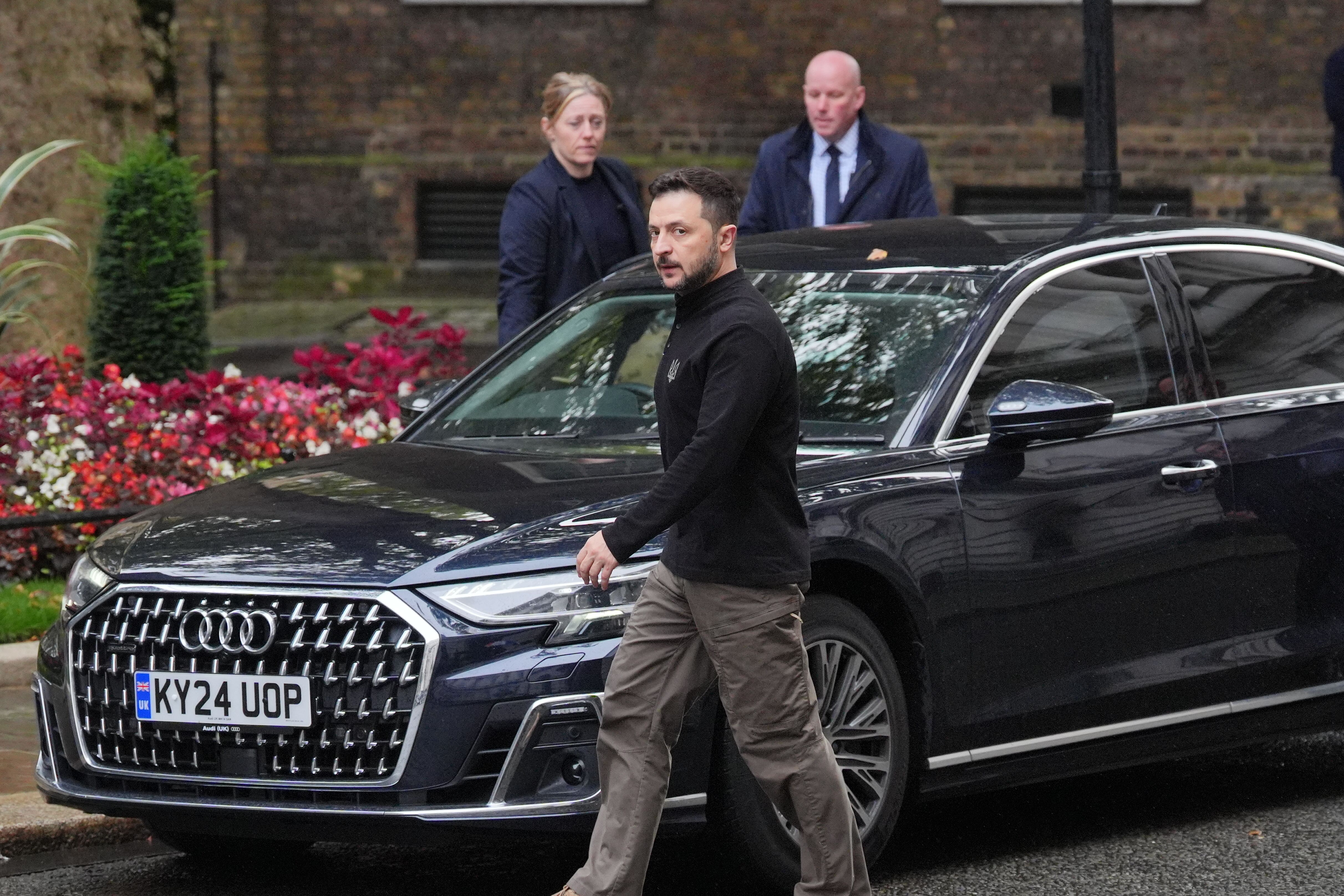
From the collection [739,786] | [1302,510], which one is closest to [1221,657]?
[1302,510]

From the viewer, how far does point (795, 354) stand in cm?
531

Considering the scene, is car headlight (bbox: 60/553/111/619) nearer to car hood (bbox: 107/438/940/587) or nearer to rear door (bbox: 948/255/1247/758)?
car hood (bbox: 107/438/940/587)

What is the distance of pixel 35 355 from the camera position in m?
9.33

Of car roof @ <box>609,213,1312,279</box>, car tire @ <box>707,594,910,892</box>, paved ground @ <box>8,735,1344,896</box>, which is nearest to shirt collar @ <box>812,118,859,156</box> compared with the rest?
car roof @ <box>609,213,1312,279</box>

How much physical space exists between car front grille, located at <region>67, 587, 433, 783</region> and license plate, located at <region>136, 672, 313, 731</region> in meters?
0.02

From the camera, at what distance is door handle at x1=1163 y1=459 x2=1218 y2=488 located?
5684mm

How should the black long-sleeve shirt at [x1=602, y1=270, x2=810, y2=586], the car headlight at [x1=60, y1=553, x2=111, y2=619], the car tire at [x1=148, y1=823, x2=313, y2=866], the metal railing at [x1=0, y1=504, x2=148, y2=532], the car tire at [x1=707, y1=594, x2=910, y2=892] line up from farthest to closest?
the metal railing at [x1=0, y1=504, x2=148, y2=532], the car tire at [x1=148, y1=823, x2=313, y2=866], the car headlight at [x1=60, y1=553, x2=111, y2=619], the car tire at [x1=707, y1=594, x2=910, y2=892], the black long-sleeve shirt at [x1=602, y1=270, x2=810, y2=586]

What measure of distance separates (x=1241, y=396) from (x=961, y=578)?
4.05 ft

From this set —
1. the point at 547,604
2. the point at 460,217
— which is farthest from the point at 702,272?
the point at 460,217

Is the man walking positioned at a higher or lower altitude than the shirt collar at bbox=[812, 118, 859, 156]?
lower

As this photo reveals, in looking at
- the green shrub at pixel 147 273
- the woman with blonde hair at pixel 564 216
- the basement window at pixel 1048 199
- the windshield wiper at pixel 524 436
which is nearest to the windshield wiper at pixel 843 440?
the windshield wiper at pixel 524 436

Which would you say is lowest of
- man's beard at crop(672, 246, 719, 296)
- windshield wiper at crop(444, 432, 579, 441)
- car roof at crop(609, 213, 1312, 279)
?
windshield wiper at crop(444, 432, 579, 441)

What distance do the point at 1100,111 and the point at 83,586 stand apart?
4973 mm

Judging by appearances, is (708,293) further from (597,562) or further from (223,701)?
(223,701)
